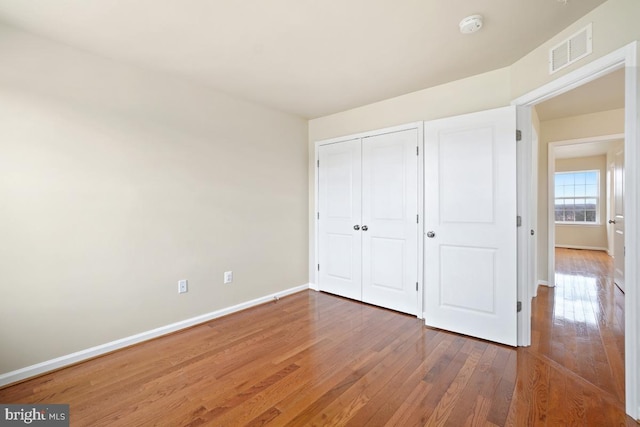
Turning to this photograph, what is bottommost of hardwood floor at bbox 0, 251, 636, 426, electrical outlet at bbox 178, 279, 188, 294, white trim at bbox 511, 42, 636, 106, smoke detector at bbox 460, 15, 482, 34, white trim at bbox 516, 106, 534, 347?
hardwood floor at bbox 0, 251, 636, 426

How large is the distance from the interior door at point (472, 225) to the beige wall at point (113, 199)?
2041 mm

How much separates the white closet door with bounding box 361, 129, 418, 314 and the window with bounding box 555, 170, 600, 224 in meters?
7.44

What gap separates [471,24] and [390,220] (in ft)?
6.47

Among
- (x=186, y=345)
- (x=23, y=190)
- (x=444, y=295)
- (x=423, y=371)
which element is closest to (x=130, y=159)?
(x=23, y=190)

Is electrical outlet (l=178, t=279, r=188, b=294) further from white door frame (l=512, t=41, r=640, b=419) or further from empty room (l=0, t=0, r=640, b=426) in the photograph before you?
white door frame (l=512, t=41, r=640, b=419)

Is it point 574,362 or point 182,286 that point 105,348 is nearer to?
point 182,286

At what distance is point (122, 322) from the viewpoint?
2.49 meters

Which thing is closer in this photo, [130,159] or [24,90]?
[24,90]

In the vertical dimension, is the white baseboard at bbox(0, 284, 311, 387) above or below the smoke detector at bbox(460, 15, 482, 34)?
below

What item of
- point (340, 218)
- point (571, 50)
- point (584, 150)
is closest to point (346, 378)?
point (340, 218)

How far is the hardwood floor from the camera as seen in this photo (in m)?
1.68

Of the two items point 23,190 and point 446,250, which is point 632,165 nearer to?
point 446,250

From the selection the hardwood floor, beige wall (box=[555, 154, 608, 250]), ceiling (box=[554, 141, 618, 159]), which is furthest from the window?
the hardwood floor

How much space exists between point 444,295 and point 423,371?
934mm
